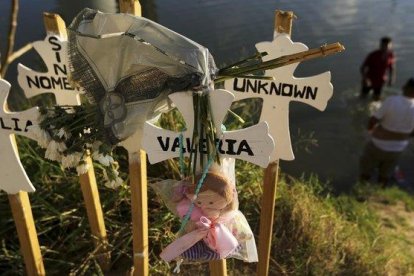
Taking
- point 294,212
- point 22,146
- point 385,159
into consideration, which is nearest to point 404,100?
point 385,159

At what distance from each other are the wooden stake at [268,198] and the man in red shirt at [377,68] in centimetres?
445

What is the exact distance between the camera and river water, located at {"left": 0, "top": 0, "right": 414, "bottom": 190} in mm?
5695

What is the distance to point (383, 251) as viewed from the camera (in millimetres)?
3213

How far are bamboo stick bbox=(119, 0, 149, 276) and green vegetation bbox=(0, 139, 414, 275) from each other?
44 centimetres

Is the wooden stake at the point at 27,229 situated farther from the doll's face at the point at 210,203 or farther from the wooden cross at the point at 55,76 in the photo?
the doll's face at the point at 210,203

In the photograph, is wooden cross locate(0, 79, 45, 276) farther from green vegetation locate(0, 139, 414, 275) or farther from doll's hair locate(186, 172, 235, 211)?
doll's hair locate(186, 172, 235, 211)

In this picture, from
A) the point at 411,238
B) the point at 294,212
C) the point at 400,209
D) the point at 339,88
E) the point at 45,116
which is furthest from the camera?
the point at 339,88

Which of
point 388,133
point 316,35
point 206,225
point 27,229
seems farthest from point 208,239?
point 316,35

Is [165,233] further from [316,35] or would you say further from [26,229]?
[316,35]

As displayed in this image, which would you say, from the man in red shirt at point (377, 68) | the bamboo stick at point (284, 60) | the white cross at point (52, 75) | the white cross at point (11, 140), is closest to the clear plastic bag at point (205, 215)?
the bamboo stick at point (284, 60)

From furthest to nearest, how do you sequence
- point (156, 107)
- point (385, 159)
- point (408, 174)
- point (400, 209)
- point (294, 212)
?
1. point (408, 174)
2. point (385, 159)
3. point (400, 209)
4. point (294, 212)
5. point (156, 107)

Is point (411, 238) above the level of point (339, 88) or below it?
below

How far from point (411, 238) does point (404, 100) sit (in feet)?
4.08

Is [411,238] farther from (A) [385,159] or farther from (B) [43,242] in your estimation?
(B) [43,242]
